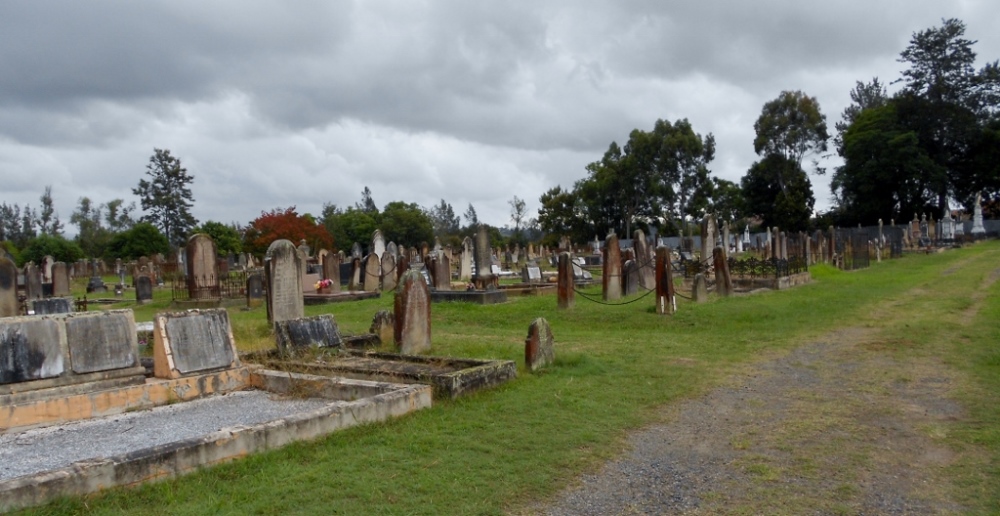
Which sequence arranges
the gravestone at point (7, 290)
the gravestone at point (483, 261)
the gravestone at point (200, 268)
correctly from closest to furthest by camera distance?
the gravestone at point (7, 290)
the gravestone at point (483, 261)
the gravestone at point (200, 268)

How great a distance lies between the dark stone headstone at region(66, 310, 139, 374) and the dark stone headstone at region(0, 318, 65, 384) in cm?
15

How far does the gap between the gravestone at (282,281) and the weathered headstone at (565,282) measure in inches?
227

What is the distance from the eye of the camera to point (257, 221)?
5191cm

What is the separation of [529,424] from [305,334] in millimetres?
4653

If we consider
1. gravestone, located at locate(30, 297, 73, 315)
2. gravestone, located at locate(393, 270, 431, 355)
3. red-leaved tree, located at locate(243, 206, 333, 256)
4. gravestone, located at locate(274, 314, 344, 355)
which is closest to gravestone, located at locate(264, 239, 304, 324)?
gravestone, located at locate(274, 314, 344, 355)

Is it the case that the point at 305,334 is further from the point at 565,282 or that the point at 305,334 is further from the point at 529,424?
the point at 565,282

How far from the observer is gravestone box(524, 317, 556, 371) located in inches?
357

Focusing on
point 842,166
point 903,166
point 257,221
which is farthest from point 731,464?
point 842,166

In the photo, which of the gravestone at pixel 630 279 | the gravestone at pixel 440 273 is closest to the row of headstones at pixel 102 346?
the gravestone at pixel 630 279

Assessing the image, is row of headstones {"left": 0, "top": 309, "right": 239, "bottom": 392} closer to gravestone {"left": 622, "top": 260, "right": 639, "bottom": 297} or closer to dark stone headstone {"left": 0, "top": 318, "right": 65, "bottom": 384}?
dark stone headstone {"left": 0, "top": 318, "right": 65, "bottom": 384}

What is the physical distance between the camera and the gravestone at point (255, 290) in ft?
68.2

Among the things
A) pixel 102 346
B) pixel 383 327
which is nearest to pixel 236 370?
pixel 102 346

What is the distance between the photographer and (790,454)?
5688 millimetres

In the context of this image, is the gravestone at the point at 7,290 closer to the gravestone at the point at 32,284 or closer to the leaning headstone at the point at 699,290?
the gravestone at the point at 32,284
